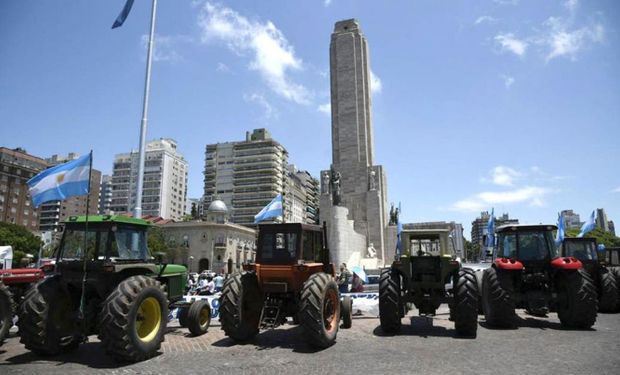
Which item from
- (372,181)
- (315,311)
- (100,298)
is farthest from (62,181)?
(372,181)

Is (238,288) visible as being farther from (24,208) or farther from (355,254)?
(24,208)

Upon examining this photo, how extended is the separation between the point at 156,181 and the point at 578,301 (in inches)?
4020

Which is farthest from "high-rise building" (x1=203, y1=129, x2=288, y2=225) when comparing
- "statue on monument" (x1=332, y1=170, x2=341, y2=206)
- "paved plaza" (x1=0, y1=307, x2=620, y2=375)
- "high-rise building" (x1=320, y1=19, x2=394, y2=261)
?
"paved plaza" (x1=0, y1=307, x2=620, y2=375)

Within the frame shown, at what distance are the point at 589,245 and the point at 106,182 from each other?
13923 centimetres

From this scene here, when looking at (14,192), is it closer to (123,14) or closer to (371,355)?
(123,14)

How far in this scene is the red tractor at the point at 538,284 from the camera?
339 inches

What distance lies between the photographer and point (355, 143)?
38.7 metres

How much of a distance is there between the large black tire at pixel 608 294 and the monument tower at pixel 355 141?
79.9 feet

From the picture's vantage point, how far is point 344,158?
3875 centimetres

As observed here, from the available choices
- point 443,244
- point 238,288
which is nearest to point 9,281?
point 238,288

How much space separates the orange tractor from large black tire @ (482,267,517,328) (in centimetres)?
380

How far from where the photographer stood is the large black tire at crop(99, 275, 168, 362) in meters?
5.72

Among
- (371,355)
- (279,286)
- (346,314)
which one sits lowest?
(371,355)

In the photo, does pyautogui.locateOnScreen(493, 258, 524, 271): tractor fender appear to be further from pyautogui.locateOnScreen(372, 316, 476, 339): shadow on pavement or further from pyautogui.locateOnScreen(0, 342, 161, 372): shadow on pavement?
pyautogui.locateOnScreen(0, 342, 161, 372): shadow on pavement
